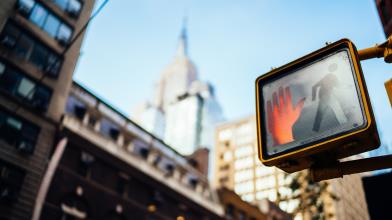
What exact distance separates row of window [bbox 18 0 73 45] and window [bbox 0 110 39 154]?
7.43m

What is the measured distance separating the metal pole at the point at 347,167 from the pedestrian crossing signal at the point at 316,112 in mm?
68

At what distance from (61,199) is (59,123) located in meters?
5.21

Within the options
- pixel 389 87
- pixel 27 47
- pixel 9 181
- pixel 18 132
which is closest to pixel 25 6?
pixel 27 47

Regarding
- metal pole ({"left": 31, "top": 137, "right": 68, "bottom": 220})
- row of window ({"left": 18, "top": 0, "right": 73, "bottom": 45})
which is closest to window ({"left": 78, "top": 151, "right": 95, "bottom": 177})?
metal pole ({"left": 31, "top": 137, "right": 68, "bottom": 220})

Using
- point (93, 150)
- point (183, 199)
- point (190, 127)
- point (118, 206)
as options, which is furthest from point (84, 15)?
point (190, 127)

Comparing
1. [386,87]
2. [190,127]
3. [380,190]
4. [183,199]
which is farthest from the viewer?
[190,127]

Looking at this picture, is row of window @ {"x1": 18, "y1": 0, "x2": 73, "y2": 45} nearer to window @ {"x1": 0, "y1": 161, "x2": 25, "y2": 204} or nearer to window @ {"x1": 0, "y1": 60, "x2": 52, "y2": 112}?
window @ {"x1": 0, "y1": 60, "x2": 52, "y2": 112}

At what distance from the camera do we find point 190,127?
194 metres

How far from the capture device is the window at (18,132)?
23.1 m

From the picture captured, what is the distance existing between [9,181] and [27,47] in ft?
31.0

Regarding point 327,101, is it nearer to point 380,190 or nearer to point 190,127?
point 380,190

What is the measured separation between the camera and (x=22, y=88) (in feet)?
82.1

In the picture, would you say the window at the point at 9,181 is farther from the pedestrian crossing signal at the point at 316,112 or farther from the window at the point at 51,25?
the pedestrian crossing signal at the point at 316,112

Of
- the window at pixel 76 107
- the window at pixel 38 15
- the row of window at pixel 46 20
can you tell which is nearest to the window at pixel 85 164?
the window at pixel 76 107
